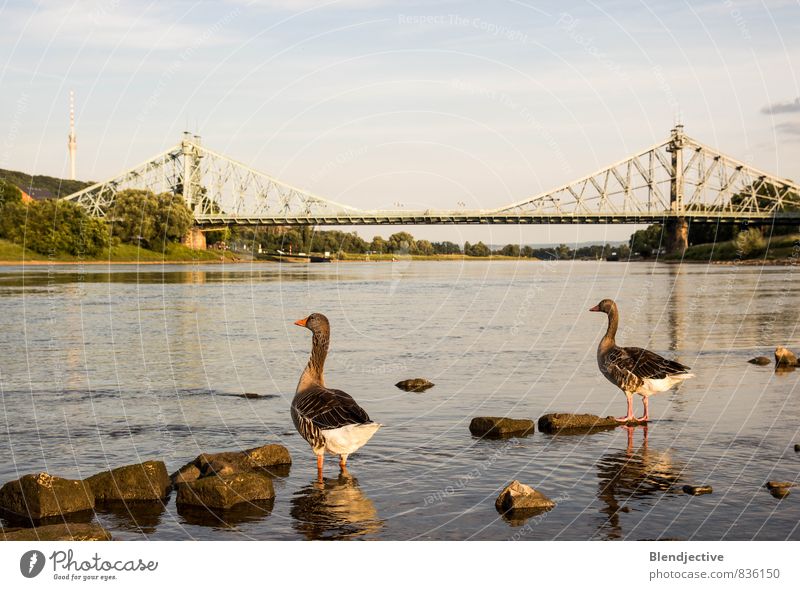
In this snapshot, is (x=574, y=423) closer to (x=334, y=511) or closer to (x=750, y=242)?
(x=334, y=511)

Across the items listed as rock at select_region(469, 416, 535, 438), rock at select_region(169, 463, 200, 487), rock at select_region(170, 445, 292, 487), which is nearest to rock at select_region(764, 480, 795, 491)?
rock at select_region(469, 416, 535, 438)

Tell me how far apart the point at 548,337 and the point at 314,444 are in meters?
22.2

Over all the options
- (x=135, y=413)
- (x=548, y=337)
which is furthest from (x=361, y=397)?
(x=548, y=337)

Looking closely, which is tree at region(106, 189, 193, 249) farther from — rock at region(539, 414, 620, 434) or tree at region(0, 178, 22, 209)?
rock at region(539, 414, 620, 434)

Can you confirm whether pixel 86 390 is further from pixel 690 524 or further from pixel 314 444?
pixel 690 524

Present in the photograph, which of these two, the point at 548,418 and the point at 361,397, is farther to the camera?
the point at 361,397

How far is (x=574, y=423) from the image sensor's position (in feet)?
52.2

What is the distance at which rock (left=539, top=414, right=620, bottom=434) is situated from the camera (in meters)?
15.7

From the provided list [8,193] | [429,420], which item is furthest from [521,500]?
[8,193]

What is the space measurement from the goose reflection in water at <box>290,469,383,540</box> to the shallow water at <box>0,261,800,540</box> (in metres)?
0.03

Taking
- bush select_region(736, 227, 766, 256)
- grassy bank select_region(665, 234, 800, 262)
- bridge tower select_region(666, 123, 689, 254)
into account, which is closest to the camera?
grassy bank select_region(665, 234, 800, 262)

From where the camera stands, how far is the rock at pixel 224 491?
1141cm

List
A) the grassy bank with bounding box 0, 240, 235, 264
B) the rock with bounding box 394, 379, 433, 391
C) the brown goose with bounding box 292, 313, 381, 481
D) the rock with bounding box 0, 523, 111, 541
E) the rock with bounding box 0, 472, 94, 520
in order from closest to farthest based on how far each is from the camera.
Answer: the rock with bounding box 0, 523, 111, 541 < the rock with bounding box 0, 472, 94, 520 < the brown goose with bounding box 292, 313, 381, 481 < the rock with bounding box 394, 379, 433, 391 < the grassy bank with bounding box 0, 240, 235, 264

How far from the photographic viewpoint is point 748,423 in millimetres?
16031
